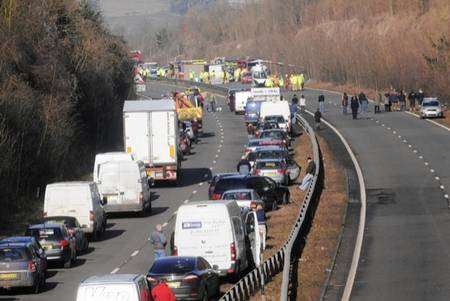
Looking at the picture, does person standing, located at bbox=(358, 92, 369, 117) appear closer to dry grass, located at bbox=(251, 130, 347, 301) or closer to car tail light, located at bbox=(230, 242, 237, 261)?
dry grass, located at bbox=(251, 130, 347, 301)

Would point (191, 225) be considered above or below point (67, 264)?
above

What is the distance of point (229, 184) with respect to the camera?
4716 cm

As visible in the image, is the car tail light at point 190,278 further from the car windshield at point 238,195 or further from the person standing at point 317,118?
the person standing at point 317,118

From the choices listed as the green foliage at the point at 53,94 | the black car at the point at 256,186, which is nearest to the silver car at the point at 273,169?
the black car at the point at 256,186

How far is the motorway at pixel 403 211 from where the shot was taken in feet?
101

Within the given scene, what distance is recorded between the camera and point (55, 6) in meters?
71.3

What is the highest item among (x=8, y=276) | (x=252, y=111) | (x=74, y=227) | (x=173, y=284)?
(x=252, y=111)

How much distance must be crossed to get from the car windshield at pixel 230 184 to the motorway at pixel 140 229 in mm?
2003

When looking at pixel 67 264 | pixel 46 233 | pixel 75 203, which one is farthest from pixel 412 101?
pixel 46 233

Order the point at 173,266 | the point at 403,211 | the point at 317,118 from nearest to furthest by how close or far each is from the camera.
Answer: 1. the point at 173,266
2. the point at 403,211
3. the point at 317,118

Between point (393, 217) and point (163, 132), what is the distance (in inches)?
589

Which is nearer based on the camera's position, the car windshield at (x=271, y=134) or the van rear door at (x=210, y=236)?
the van rear door at (x=210, y=236)

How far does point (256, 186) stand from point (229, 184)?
3.18 feet

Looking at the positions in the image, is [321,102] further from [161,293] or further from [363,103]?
[161,293]
